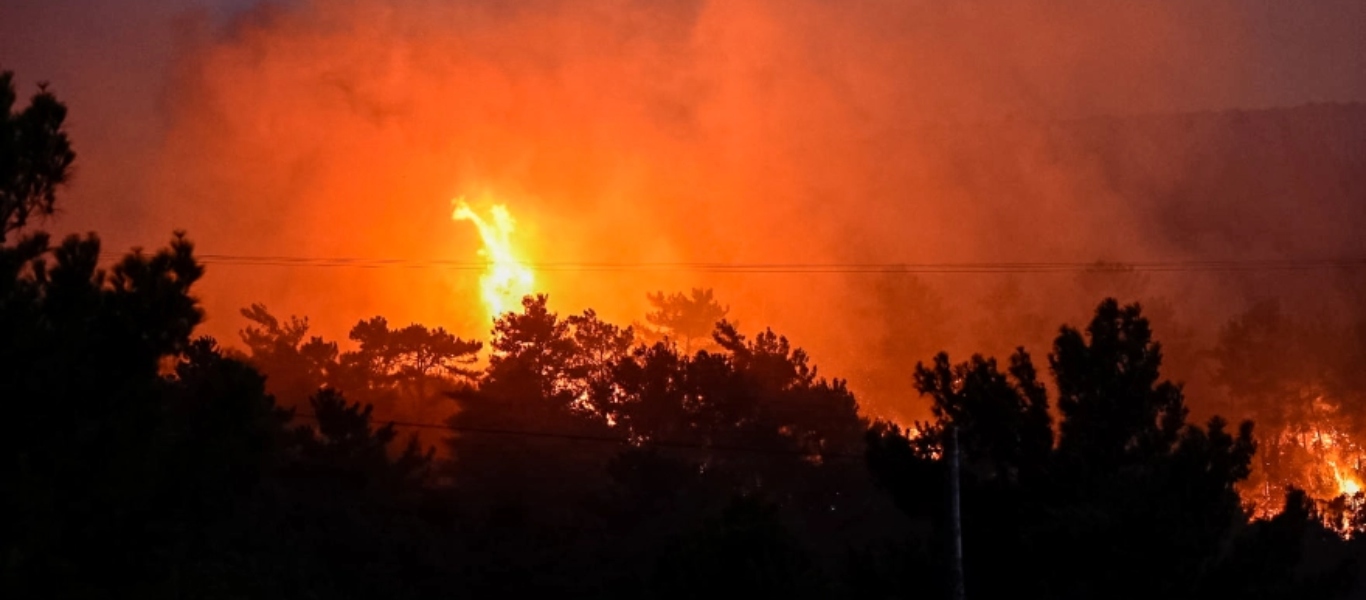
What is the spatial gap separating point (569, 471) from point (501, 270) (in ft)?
147

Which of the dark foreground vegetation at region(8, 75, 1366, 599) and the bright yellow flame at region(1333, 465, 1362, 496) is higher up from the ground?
the bright yellow flame at region(1333, 465, 1362, 496)

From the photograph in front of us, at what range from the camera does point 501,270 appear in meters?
91.4

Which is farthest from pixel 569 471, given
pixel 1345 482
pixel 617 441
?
pixel 1345 482

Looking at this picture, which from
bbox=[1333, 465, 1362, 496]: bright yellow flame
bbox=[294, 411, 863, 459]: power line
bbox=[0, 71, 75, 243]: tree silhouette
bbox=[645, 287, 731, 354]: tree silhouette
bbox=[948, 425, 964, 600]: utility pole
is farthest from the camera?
bbox=[645, 287, 731, 354]: tree silhouette

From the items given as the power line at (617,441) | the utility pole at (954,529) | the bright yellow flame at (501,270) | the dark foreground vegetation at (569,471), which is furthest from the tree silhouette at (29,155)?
the bright yellow flame at (501,270)

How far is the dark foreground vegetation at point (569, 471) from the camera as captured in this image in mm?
16453

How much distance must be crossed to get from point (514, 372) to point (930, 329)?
5166cm

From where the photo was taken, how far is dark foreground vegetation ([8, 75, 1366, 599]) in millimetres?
16453

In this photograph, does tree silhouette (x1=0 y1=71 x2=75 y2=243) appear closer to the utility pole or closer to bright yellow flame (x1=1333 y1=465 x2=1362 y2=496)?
the utility pole

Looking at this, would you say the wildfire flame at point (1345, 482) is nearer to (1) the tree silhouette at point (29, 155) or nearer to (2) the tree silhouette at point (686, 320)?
(2) the tree silhouette at point (686, 320)

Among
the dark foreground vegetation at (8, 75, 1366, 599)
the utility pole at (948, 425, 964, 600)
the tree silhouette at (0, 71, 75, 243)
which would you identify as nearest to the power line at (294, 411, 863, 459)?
the dark foreground vegetation at (8, 75, 1366, 599)

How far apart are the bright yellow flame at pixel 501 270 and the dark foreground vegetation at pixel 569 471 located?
80.6 feet

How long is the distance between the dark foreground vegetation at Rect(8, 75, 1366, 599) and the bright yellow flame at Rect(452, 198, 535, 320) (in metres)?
24.6

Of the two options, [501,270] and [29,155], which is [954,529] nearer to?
[29,155]
